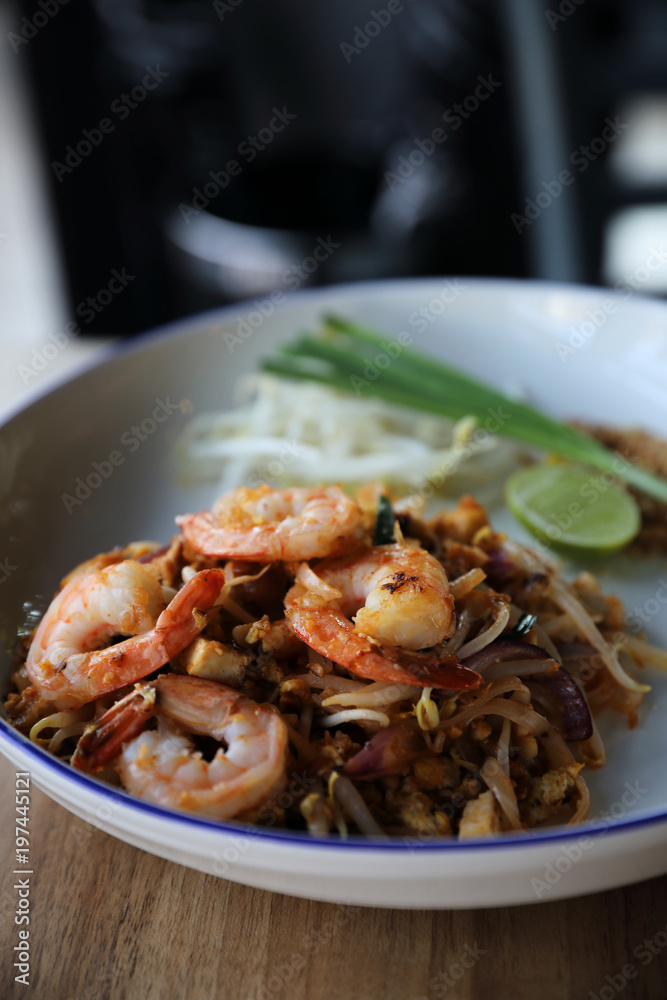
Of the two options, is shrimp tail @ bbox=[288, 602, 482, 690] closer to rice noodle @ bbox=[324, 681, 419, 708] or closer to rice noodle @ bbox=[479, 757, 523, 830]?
rice noodle @ bbox=[324, 681, 419, 708]

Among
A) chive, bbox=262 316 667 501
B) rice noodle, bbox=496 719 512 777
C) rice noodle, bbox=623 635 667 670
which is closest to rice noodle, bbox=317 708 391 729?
rice noodle, bbox=496 719 512 777

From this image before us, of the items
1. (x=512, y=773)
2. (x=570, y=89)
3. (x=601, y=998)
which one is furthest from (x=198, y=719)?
(x=570, y=89)

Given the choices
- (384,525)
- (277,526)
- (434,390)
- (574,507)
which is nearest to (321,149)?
(434,390)

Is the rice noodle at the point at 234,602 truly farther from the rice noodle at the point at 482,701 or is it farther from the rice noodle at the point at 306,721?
the rice noodle at the point at 482,701

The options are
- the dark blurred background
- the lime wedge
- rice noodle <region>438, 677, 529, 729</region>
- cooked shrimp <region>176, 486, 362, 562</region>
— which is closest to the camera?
rice noodle <region>438, 677, 529, 729</region>

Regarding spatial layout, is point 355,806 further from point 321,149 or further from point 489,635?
point 321,149

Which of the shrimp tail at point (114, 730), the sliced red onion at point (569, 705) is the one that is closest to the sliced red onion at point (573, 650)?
the sliced red onion at point (569, 705)

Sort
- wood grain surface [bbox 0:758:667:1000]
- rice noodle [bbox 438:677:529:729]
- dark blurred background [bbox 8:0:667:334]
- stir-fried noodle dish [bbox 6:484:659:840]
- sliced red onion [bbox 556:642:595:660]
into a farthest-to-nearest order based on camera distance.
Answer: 1. dark blurred background [bbox 8:0:667:334]
2. sliced red onion [bbox 556:642:595:660]
3. rice noodle [bbox 438:677:529:729]
4. stir-fried noodle dish [bbox 6:484:659:840]
5. wood grain surface [bbox 0:758:667:1000]
